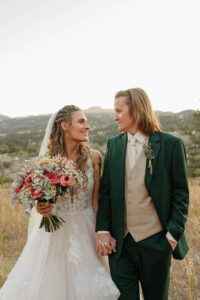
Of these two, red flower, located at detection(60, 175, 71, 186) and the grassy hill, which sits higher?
red flower, located at detection(60, 175, 71, 186)

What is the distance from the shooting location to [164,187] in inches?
110

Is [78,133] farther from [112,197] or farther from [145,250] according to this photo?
[145,250]

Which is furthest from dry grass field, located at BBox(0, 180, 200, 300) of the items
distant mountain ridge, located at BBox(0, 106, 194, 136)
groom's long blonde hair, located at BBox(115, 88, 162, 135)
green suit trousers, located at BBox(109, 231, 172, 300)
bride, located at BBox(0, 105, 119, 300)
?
distant mountain ridge, located at BBox(0, 106, 194, 136)

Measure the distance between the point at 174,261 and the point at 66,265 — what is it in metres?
2.32

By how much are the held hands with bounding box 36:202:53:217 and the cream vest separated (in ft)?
2.63

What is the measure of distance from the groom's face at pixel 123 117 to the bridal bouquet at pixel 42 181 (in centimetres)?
69

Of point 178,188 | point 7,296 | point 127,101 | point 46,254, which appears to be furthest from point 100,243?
point 127,101

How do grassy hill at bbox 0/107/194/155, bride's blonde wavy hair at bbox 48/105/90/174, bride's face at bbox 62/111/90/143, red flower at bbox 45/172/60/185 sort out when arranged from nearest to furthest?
red flower at bbox 45/172/60/185, bride's face at bbox 62/111/90/143, bride's blonde wavy hair at bbox 48/105/90/174, grassy hill at bbox 0/107/194/155

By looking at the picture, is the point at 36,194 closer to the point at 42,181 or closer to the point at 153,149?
the point at 42,181

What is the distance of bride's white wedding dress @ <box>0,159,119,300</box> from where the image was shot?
321 centimetres

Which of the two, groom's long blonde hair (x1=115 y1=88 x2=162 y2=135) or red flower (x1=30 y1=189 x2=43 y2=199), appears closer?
red flower (x1=30 y1=189 x2=43 y2=199)

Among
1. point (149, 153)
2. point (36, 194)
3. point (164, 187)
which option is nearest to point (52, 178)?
point (36, 194)

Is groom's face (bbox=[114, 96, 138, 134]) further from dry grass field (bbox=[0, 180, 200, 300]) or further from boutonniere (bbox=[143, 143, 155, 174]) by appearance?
dry grass field (bbox=[0, 180, 200, 300])

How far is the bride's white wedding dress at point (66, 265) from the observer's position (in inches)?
126
